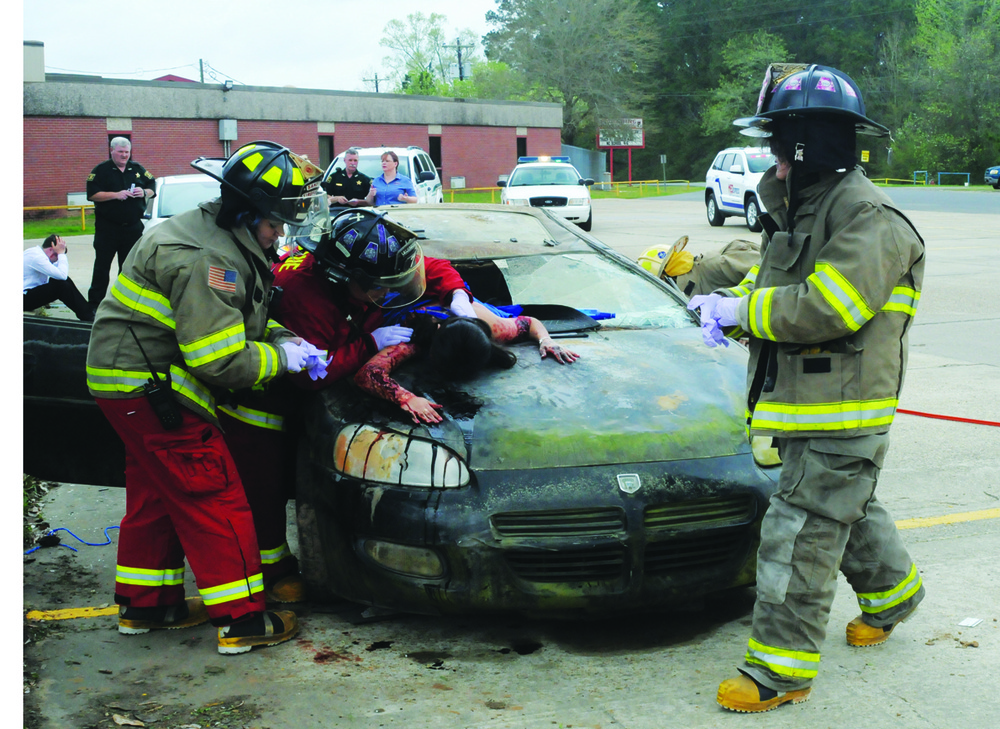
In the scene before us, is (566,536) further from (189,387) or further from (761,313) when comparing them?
(189,387)

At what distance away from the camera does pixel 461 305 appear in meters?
4.09

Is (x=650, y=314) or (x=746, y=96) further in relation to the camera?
(x=746, y=96)

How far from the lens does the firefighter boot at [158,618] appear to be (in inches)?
147

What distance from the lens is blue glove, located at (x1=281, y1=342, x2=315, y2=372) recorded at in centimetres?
357

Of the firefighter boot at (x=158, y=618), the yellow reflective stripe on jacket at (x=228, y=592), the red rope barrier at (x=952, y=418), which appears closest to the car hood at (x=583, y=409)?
the yellow reflective stripe on jacket at (x=228, y=592)

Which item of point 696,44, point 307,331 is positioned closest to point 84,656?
point 307,331

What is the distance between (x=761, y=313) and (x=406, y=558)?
1.35 metres

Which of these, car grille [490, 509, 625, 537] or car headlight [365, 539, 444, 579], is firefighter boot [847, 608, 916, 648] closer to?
car grille [490, 509, 625, 537]

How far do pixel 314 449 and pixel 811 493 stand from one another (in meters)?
1.71

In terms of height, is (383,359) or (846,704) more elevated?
(383,359)

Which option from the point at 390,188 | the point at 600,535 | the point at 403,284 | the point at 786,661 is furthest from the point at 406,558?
the point at 390,188

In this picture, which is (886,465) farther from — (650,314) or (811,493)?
(811,493)

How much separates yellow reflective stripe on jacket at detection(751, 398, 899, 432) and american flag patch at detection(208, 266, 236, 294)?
179 cm

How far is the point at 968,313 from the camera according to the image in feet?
35.4
